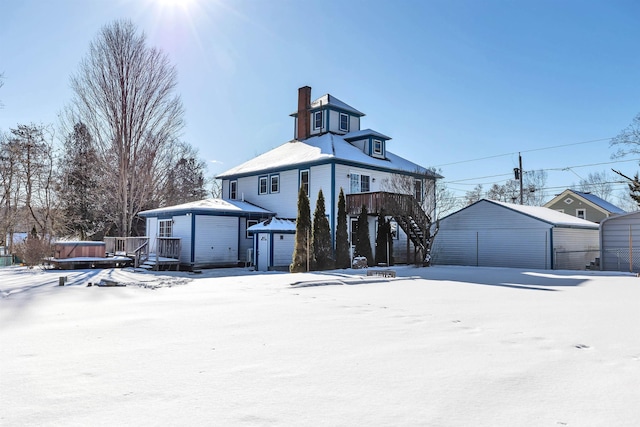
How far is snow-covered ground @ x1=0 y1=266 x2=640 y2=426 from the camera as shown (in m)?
3.36

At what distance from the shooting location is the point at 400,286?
12984 millimetres

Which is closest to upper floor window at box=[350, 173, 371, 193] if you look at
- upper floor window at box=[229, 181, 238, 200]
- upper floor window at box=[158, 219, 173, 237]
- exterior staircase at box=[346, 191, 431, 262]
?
exterior staircase at box=[346, 191, 431, 262]

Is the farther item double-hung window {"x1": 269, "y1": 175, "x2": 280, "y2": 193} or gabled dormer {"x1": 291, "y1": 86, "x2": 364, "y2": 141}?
gabled dormer {"x1": 291, "y1": 86, "x2": 364, "y2": 141}

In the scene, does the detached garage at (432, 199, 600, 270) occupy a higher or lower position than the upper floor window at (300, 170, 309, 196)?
lower

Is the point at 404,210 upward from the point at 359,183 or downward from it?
downward

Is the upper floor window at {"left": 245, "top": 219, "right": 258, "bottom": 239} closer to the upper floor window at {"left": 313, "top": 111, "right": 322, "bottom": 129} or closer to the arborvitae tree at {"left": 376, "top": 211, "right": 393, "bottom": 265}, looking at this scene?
the arborvitae tree at {"left": 376, "top": 211, "right": 393, "bottom": 265}

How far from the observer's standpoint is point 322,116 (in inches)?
1077

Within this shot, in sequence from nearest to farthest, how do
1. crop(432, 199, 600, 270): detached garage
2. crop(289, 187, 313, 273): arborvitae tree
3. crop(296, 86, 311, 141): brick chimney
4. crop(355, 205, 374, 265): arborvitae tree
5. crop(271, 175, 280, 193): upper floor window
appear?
crop(289, 187, 313, 273): arborvitae tree → crop(355, 205, 374, 265): arborvitae tree → crop(432, 199, 600, 270): detached garage → crop(271, 175, 280, 193): upper floor window → crop(296, 86, 311, 141): brick chimney

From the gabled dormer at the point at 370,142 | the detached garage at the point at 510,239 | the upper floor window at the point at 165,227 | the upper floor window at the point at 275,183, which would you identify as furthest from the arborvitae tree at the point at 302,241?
the detached garage at the point at 510,239

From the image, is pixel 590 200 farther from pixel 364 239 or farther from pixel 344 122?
pixel 364 239

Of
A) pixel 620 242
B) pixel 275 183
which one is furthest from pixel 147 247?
pixel 620 242

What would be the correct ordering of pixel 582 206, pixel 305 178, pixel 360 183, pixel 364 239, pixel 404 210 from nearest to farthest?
pixel 404 210, pixel 364 239, pixel 360 183, pixel 305 178, pixel 582 206

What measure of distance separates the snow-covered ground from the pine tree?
32.9 feet

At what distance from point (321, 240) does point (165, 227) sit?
9.48m
